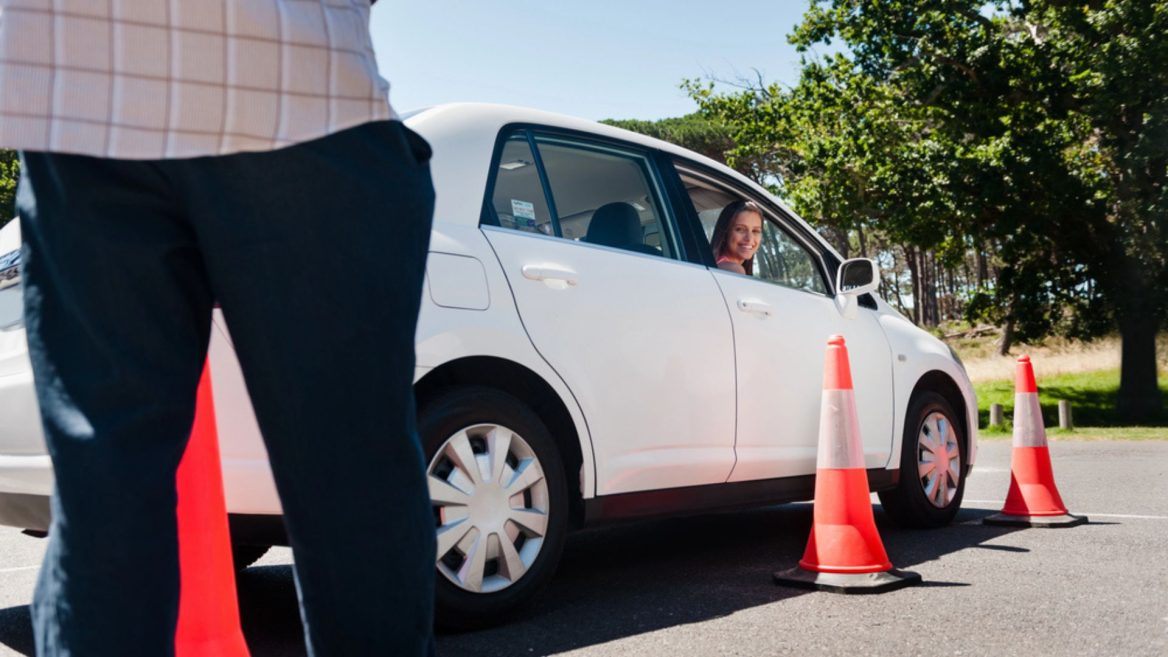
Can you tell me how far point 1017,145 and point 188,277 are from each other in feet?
66.0

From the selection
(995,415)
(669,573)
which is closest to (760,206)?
(669,573)

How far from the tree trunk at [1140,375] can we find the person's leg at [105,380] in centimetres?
2190

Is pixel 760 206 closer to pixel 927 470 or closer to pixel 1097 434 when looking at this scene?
pixel 927 470

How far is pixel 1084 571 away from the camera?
15.2 ft

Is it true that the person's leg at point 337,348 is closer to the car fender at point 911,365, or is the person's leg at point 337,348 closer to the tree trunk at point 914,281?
the car fender at point 911,365

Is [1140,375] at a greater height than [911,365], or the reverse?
[1140,375]

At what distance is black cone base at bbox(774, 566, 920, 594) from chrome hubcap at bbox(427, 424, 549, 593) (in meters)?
1.09

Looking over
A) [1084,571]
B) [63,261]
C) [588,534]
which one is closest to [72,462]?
[63,261]

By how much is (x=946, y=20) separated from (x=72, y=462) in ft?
69.3

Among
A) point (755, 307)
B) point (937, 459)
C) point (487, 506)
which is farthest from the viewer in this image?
point (937, 459)

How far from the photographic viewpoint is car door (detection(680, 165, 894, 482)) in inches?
189

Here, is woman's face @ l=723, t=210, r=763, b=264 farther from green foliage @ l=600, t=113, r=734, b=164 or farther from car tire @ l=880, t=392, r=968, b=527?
green foliage @ l=600, t=113, r=734, b=164

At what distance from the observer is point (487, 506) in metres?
3.68

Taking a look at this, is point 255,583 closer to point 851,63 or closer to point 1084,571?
point 1084,571
